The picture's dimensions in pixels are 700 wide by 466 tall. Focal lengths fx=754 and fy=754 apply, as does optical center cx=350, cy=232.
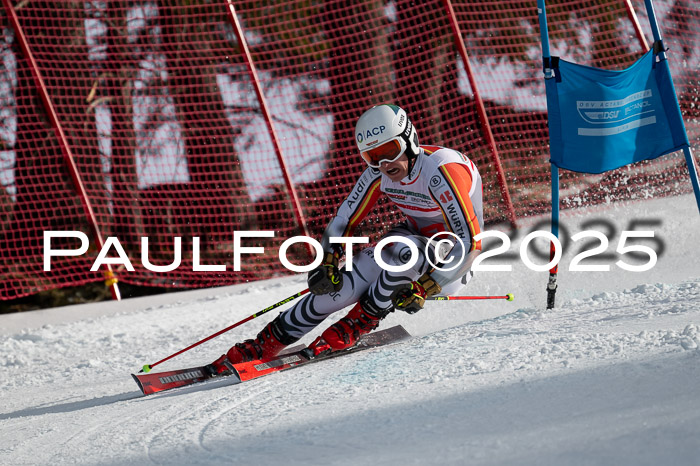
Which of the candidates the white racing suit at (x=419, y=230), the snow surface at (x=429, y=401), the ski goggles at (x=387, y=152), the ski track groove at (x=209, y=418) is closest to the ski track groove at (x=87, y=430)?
the snow surface at (x=429, y=401)

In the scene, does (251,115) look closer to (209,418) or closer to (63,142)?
(63,142)

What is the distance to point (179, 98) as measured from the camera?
883 cm

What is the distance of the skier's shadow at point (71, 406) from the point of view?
147 inches

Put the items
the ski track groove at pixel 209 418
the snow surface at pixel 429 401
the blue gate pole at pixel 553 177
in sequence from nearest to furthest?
the snow surface at pixel 429 401, the ski track groove at pixel 209 418, the blue gate pole at pixel 553 177

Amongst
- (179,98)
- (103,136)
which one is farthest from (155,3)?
(103,136)

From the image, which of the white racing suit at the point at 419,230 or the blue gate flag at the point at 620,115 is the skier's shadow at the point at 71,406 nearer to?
the white racing suit at the point at 419,230

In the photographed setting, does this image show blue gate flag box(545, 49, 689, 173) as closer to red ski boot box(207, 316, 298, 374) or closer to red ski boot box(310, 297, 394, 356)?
red ski boot box(310, 297, 394, 356)

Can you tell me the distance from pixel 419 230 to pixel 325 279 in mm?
656

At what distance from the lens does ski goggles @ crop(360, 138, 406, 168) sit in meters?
3.82

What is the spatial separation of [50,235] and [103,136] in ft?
4.94

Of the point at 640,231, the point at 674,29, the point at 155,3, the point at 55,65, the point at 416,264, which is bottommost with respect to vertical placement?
the point at 640,231

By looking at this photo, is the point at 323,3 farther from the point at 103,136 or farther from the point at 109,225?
the point at 109,225

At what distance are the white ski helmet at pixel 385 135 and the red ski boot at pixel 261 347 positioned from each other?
1032 mm

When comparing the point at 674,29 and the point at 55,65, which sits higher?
the point at 55,65
